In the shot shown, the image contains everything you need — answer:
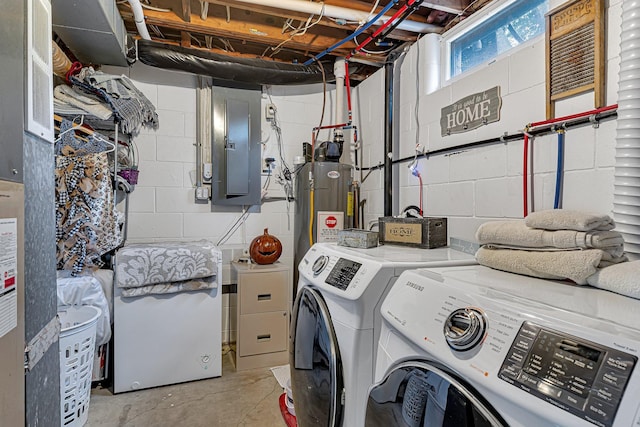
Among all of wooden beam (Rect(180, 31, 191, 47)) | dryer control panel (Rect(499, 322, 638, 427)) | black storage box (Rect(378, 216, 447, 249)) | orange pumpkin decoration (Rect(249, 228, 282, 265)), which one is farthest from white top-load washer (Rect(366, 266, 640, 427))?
wooden beam (Rect(180, 31, 191, 47))

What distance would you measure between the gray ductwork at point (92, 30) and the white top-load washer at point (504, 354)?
2.18 m

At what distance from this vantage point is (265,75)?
8.77 feet

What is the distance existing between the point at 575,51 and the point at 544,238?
0.90 meters

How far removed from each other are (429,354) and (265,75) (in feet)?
7.99

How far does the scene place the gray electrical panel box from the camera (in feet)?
9.18

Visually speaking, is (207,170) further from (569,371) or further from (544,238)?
(569,371)

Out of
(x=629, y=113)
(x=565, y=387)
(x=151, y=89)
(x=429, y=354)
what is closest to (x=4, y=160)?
(x=429, y=354)

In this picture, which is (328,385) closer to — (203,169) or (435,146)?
(435,146)

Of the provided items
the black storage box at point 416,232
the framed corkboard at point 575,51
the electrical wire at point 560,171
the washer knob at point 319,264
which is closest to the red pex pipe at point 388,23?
the framed corkboard at point 575,51

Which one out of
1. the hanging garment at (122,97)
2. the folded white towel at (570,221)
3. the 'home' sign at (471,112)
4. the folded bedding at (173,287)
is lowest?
the folded bedding at (173,287)

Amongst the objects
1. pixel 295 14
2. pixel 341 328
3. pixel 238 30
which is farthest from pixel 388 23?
pixel 341 328

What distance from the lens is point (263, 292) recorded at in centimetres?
258

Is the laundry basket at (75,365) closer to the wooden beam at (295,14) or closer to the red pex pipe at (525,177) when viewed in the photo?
the wooden beam at (295,14)

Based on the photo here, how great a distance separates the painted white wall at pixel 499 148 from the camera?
1.32 metres
